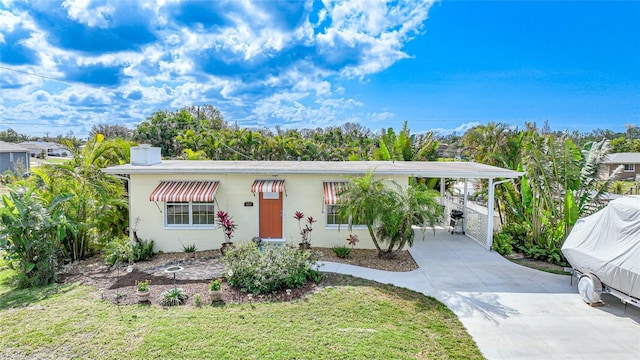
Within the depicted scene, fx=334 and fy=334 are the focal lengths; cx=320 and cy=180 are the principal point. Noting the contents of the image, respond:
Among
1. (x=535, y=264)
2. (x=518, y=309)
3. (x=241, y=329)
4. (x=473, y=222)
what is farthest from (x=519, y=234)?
(x=241, y=329)

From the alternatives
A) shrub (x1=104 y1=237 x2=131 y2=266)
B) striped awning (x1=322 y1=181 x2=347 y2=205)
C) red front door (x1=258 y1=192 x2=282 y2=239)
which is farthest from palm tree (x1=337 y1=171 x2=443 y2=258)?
shrub (x1=104 y1=237 x2=131 y2=266)

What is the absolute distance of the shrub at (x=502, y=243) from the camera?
47.2ft

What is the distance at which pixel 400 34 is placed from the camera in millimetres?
21750

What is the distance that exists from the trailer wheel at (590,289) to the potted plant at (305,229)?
916 cm

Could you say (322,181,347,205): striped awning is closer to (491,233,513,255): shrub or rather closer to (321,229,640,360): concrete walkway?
(321,229,640,360): concrete walkway

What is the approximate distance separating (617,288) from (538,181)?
654cm

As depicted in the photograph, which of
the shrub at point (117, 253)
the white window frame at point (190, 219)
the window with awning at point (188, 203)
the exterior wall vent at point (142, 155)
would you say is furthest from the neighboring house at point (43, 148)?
the shrub at point (117, 253)

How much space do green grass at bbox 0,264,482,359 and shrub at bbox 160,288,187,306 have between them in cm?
30

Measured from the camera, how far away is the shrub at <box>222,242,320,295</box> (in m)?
9.84

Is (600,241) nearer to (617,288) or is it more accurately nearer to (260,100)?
(617,288)

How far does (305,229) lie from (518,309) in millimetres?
8101

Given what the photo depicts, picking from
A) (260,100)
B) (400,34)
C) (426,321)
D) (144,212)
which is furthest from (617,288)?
(260,100)

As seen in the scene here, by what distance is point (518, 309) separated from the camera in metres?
9.16

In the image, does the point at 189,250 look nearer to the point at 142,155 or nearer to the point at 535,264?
the point at 142,155
